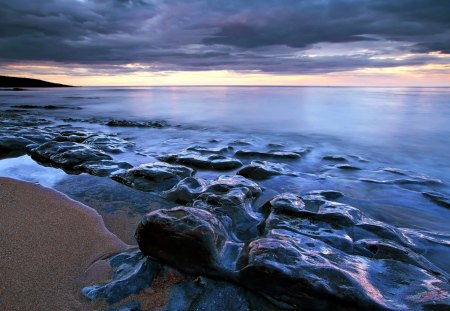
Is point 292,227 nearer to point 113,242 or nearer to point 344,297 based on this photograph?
point 344,297

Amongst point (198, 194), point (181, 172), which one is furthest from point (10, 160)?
point (198, 194)

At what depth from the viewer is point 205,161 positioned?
5.39 metres

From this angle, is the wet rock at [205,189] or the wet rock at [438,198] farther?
the wet rock at [438,198]

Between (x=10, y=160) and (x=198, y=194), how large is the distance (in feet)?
12.8

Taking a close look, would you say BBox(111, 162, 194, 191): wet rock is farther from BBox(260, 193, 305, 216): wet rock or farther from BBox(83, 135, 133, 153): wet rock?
BBox(83, 135, 133, 153): wet rock

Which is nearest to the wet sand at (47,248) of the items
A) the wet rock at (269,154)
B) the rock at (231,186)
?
the rock at (231,186)

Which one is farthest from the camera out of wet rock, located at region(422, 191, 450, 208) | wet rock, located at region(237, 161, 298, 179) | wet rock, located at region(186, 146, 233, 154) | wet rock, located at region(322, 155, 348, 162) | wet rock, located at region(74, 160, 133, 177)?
wet rock, located at region(186, 146, 233, 154)

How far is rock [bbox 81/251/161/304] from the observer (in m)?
1.88

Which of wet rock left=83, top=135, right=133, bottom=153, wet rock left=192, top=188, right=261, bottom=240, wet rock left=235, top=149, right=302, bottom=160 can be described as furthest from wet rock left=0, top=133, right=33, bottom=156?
wet rock left=192, top=188, right=261, bottom=240

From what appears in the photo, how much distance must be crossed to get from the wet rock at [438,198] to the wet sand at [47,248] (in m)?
3.85

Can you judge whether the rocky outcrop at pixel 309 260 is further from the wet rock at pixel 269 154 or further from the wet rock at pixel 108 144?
the wet rock at pixel 108 144

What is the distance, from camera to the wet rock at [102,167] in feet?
15.0

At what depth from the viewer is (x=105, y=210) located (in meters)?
3.26

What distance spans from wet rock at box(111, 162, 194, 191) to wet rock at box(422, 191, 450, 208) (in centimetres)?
333
